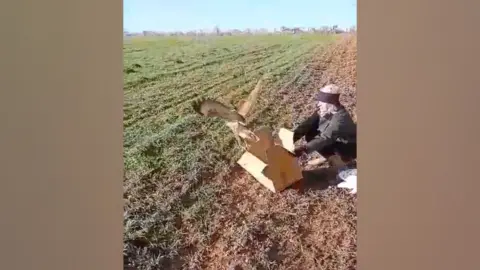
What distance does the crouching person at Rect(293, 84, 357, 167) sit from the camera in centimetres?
140

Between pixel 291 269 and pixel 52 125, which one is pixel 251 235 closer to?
pixel 291 269

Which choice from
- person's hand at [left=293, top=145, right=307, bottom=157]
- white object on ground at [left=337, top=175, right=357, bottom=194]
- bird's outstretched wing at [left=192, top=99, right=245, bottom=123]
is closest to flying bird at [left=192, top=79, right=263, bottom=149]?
bird's outstretched wing at [left=192, top=99, right=245, bottom=123]

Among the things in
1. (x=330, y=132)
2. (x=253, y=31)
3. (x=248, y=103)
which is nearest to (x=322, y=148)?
(x=330, y=132)

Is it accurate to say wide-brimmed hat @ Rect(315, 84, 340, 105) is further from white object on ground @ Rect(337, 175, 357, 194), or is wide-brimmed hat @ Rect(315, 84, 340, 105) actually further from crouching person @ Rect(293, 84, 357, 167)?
white object on ground @ Rect(337, 175, 357, 194)

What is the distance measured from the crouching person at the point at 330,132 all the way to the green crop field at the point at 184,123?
7 cm

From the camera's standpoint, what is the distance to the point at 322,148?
1.41 metres

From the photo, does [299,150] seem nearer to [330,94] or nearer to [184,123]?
[330,94]

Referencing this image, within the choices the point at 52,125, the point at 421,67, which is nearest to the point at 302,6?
the point at 421,67

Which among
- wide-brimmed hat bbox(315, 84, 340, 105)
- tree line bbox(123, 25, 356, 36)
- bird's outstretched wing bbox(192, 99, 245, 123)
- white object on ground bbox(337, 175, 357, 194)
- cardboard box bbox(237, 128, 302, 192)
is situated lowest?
white object on ground bbox(337, 175, 357, 194)

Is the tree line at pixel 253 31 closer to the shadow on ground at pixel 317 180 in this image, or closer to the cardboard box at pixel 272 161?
the cardboard box at pixel 272 161

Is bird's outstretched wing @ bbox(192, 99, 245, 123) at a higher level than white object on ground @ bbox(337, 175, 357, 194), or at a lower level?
higher

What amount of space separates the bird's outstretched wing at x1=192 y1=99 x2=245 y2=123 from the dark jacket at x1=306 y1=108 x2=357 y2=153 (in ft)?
0.70

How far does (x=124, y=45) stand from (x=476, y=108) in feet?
2.99

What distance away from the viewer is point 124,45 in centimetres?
134
